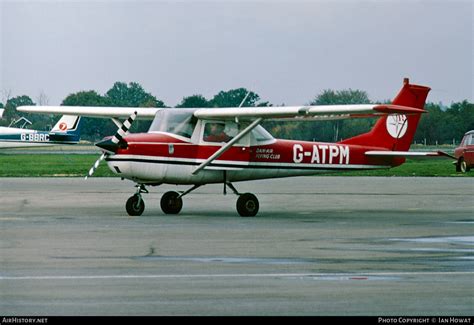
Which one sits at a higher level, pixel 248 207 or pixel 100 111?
pixel 100 111

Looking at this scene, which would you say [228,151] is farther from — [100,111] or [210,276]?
[210,276]

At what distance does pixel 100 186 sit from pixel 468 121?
58.2 meters

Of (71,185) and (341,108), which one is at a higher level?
(341,108)

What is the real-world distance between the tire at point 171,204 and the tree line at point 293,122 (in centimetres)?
1538

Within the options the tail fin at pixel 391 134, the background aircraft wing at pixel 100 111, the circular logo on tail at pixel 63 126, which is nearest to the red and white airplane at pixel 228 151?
the tail fin at pixel 391 134

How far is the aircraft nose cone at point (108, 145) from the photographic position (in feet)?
66.7

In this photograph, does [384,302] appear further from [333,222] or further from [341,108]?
[341,108]

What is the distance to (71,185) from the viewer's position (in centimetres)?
3500

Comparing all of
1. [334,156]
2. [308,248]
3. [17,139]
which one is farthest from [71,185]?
[17,139]

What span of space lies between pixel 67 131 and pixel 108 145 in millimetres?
52455

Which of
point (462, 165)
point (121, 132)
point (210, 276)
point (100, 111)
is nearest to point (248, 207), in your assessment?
point (121, 132)

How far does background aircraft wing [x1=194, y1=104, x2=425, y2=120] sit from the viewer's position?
20.1 m

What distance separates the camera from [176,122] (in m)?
21.9

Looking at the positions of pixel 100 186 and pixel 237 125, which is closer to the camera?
pixel 237 125
